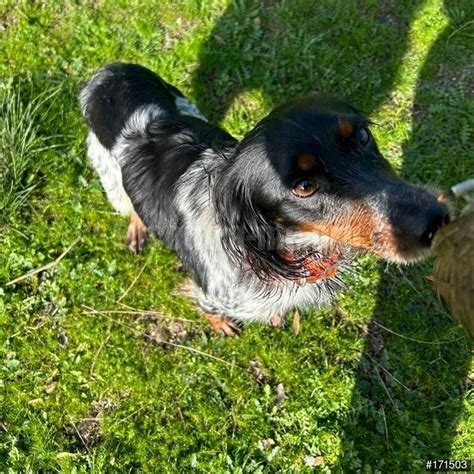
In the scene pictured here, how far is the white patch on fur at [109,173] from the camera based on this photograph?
4523mm

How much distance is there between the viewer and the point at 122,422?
450cm

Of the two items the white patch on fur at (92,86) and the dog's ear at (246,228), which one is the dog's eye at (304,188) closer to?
the dog's ear at (246,228)

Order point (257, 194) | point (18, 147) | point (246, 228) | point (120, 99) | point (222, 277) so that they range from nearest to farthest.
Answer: point (257, 194)
point (246, 228)
point (222, 277)
point (120, 99)
point (18, 147)

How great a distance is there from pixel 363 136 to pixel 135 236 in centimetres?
249

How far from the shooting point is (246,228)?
3186 millimetres

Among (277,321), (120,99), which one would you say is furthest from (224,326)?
(120,99)

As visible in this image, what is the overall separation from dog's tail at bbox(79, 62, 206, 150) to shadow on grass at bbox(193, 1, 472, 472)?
121 cm

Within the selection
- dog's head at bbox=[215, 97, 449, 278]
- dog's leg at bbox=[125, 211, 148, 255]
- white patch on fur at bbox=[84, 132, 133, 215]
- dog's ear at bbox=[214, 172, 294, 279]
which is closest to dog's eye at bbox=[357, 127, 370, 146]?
dog's head at bbox=[215, 97, 449, 278]

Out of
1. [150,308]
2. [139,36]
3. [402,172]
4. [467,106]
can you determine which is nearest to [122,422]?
[150,308]

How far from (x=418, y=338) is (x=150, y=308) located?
86.8 inches

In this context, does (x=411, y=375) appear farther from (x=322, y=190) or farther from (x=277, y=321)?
(x=322, y=190)

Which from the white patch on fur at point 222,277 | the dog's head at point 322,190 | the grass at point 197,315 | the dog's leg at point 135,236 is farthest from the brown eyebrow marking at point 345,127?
the dog's leg at point 135,236

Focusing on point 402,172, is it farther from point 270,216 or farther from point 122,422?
point 122,422

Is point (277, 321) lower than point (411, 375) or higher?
higher
